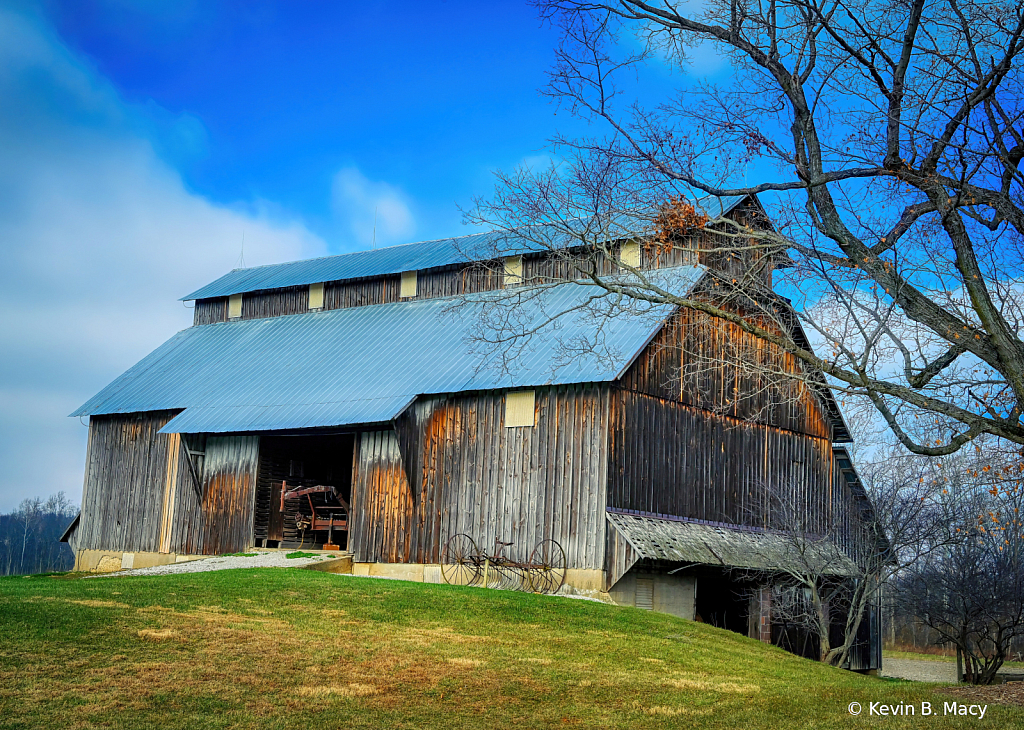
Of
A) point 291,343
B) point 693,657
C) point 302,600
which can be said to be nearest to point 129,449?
point 291,343

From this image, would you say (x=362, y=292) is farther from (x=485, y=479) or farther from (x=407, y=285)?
(x=485, y=479)

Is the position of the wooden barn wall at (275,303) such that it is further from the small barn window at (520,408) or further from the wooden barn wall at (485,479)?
the small barn window at (520,408)

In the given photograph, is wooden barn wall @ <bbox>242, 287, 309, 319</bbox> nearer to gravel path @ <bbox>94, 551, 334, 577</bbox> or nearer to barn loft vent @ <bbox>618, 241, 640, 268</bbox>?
gravel path @ <bbox>94, 551, 334, 577</bbox>

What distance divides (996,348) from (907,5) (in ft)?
14.5

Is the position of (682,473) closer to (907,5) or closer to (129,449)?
Result: (907,5)

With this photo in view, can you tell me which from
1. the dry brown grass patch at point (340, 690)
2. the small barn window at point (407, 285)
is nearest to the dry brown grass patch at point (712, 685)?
the dry brown grass patch at point (340, 690)

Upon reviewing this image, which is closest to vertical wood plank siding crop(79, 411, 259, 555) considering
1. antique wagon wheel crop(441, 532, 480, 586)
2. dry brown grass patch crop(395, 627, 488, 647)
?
antique wagon wheel crop(441, 532, 480, 586)

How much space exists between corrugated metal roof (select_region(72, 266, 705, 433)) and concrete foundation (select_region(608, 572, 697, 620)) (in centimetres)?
464

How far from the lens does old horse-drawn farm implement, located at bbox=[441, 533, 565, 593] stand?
23.7 metres

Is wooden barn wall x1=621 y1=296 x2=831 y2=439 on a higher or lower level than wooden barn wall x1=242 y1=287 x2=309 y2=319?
lower

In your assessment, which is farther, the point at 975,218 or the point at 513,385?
the point at 513,385

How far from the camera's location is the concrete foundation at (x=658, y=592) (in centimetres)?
2361

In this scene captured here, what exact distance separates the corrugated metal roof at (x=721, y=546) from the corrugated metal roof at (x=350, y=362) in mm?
3534

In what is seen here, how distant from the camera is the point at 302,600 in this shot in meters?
18.2
